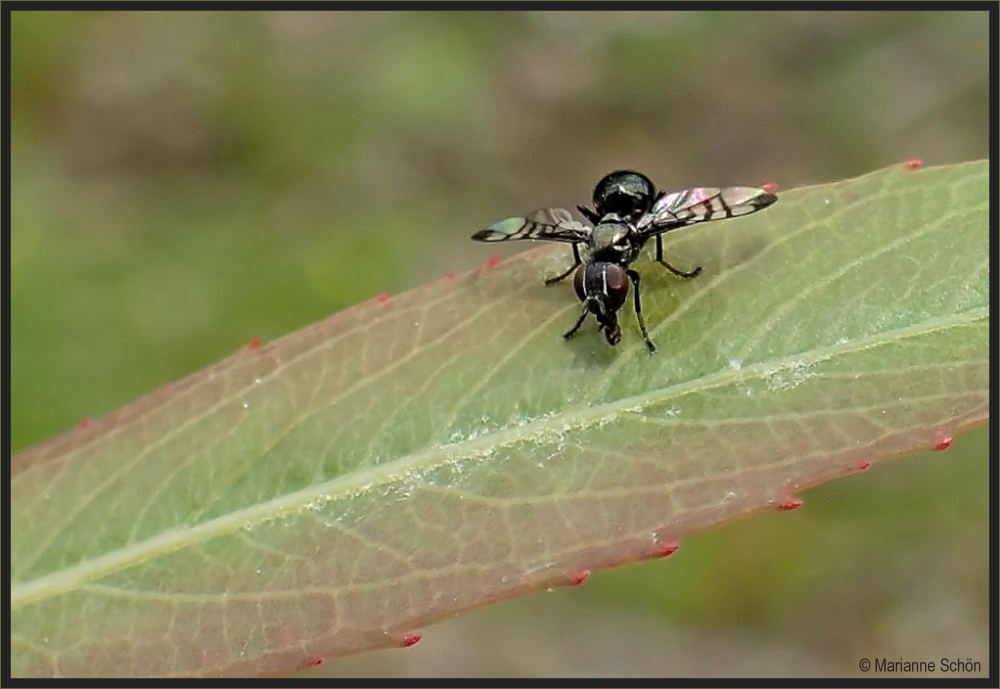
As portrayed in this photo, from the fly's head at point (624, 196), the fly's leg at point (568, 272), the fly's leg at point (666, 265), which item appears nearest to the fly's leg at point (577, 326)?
the fly's leg at point (568, 272)

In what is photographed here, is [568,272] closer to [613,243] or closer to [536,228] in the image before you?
[613,243]

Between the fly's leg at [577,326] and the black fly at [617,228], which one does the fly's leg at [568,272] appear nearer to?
the black fly at [617,228]

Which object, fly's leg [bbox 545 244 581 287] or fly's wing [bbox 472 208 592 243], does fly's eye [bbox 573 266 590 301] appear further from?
fly's wing [bbox 472 208 592 243]

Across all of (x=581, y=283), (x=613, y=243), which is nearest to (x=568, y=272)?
(x=581, y=283)

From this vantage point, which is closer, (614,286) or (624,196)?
(614,286)

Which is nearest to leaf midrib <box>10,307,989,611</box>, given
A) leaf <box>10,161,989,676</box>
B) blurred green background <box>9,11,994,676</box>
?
leaf <box>10,161,989,676</box>

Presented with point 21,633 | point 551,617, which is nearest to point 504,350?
point 21,633
